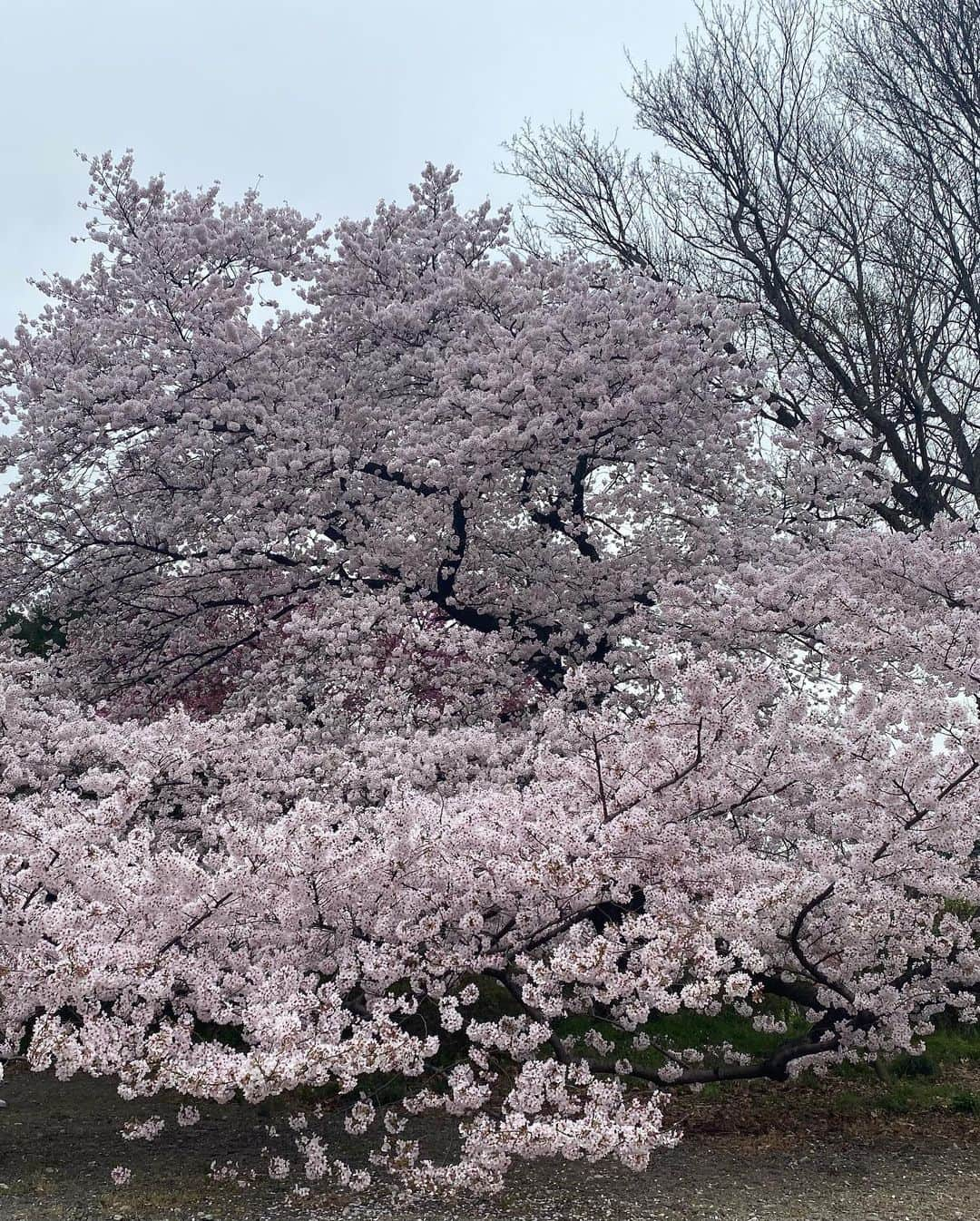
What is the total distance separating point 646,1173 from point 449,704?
4.79 meters

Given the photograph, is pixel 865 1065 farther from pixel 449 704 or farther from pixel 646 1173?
pixel 449 704

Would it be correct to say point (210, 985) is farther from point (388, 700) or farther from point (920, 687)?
point (920, 687)

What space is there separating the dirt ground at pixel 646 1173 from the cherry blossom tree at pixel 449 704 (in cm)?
38

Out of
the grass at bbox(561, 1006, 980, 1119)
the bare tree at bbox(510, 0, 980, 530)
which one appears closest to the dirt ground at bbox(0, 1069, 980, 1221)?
the grass at bbox(561, 1006, 980, 1119)

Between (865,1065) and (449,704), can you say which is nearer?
(865,1065)

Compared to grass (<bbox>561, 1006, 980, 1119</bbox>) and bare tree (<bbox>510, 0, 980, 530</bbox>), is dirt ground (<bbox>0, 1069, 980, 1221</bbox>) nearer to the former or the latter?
grass (<bbox>561, 1006, 980, 1119</bbox>)

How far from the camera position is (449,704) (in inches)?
415

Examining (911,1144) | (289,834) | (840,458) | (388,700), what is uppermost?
(840,458)

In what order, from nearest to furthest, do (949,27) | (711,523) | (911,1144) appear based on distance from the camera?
(911,1144) → (711,523) → (949,27)

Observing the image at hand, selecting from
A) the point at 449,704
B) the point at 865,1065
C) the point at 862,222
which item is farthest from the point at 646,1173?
the point at 862,222

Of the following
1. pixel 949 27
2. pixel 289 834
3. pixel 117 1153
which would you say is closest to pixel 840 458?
pixel 949 27

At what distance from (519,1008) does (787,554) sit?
5156 millimetres

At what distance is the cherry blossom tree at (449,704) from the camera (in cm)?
589

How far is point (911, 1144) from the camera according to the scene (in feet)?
23.7
